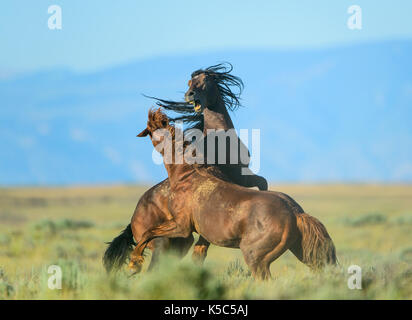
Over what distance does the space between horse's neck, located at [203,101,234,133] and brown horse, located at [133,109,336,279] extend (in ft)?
3.38

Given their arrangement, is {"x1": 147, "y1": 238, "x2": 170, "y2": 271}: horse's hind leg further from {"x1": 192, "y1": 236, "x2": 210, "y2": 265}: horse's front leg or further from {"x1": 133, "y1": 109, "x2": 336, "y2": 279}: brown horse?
{"x1": 133, "y1": 109, "x2": 336, "y2": 279}: brown horse

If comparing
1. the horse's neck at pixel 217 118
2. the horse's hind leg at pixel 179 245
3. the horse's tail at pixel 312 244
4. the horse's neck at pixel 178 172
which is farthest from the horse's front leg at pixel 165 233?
the horse's neck at pixel 217 118

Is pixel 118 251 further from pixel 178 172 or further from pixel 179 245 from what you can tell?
pixel 178 172

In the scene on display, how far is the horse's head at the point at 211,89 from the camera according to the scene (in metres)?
9.00

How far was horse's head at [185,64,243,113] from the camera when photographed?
354 inches

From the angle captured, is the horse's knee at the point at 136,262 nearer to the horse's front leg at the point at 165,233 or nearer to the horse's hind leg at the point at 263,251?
the horse's front leg at the point at 165,233

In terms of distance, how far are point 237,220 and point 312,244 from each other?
716 mm

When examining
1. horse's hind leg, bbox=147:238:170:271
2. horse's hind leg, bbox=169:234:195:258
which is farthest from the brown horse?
horse's hind leg, bbox=169:234:195:258

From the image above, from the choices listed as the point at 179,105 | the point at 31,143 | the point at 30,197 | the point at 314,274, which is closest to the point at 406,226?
the point at 179,105

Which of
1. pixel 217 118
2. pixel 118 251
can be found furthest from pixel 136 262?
pixel 217 118

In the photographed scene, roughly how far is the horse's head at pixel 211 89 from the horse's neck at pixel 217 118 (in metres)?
0.04

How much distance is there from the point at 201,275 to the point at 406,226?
20.3 metres

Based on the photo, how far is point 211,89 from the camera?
9.23 m

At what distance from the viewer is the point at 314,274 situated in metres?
7.34
